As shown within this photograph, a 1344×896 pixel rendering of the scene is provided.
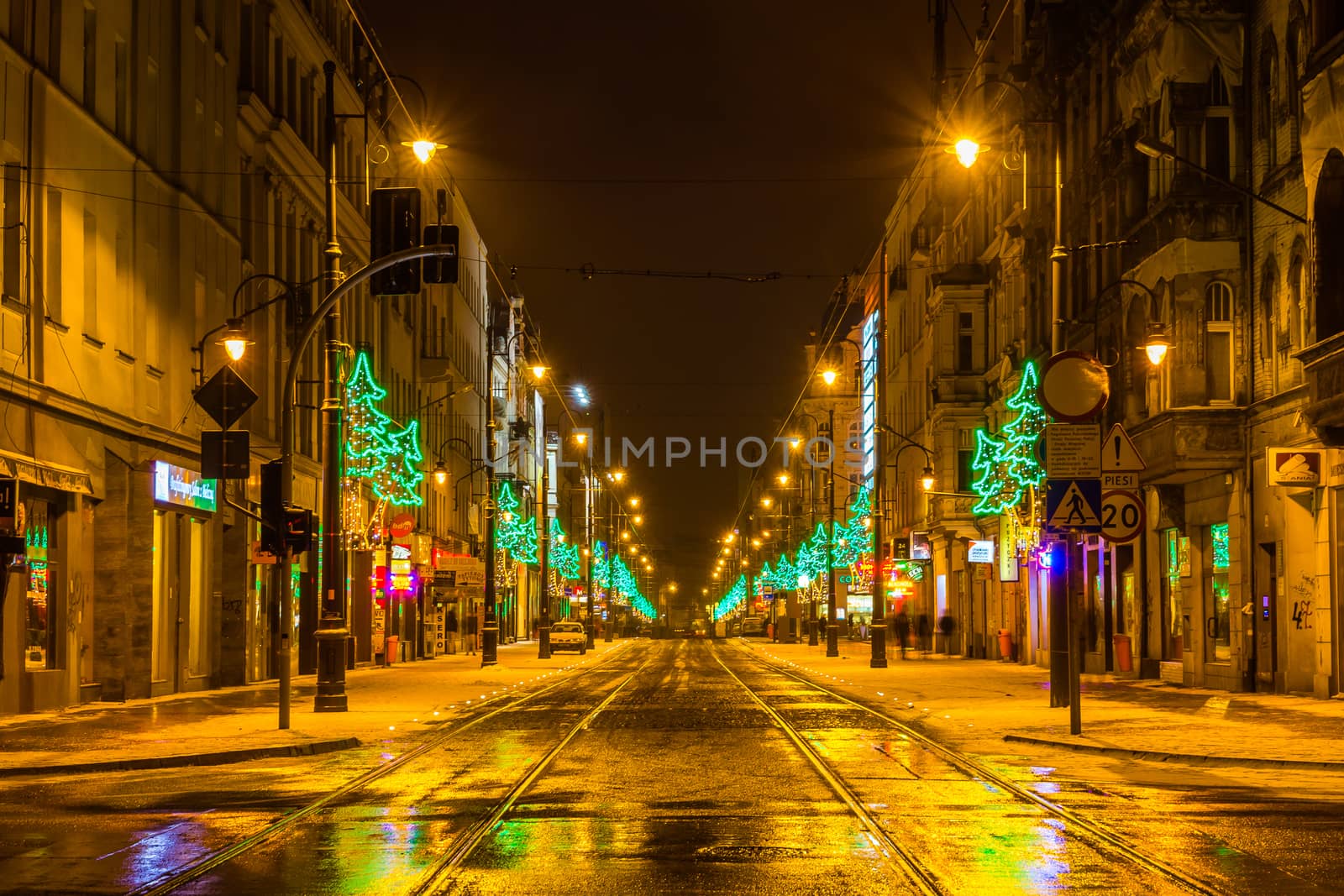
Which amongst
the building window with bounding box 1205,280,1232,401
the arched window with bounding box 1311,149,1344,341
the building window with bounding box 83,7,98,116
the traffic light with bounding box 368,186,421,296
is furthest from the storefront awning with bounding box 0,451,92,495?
the building window with bounding box 1205,280,1232,401

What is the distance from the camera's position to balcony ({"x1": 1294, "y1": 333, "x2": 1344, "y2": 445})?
26375mm

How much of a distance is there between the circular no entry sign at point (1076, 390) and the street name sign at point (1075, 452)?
0.59m

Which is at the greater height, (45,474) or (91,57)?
(91,57)

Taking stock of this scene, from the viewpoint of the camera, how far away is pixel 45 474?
27547 millimetres

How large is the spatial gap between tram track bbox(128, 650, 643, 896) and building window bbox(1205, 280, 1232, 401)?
→ 572 inches

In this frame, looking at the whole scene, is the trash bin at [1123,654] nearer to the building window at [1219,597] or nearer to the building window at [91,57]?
the building window at [1219,597]

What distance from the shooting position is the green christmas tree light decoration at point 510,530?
78.2m

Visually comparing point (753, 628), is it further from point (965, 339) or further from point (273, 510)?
point (273, 510)

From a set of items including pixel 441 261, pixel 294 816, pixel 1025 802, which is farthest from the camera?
pixel 441 261

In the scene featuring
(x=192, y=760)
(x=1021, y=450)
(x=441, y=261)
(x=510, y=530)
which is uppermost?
(x=441, y=261)

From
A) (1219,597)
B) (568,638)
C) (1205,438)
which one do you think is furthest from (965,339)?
(1205,438)

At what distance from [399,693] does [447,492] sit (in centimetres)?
4318

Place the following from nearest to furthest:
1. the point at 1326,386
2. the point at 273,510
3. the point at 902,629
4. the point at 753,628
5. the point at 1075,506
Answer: the point at 1075,506
the point at 273,510
the point at 1326,386
the point at 902,629
the point at 753,628

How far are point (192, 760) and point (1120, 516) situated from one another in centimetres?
1202
